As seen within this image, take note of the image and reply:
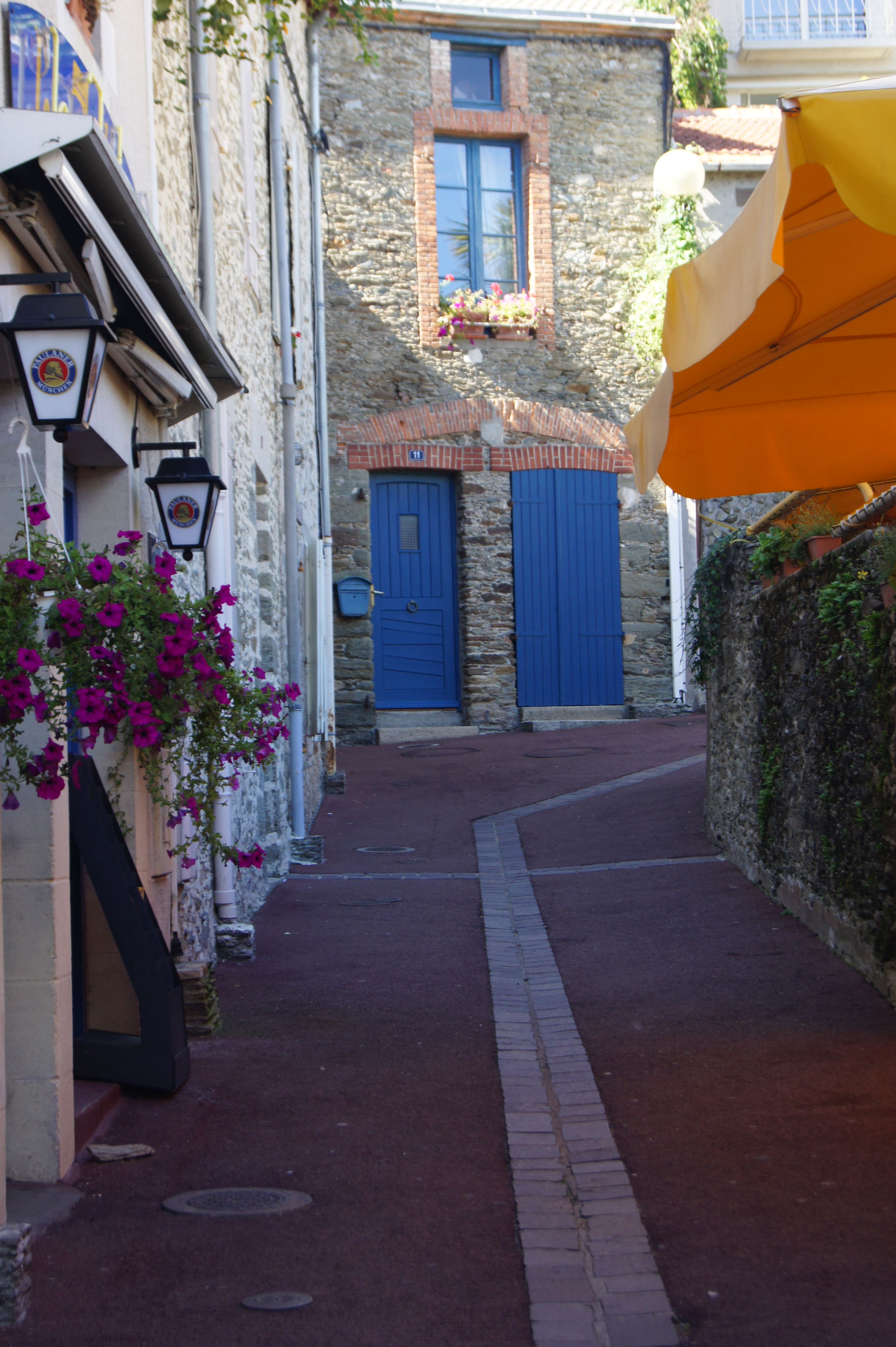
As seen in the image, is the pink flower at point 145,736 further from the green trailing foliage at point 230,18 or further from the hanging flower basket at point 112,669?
the green trailing foliage at point 230,18

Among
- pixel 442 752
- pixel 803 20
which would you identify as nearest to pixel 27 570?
pixel 442 752

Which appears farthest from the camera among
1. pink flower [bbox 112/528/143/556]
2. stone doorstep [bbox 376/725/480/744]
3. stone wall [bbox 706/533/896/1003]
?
stone doorstep [bbox 376/725/480/744]

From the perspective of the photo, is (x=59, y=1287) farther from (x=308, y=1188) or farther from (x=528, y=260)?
(x=528, y=260)

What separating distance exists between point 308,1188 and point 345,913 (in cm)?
398

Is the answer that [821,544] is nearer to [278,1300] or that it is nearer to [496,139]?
[278,1300]

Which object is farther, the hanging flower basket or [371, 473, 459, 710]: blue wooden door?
[371, 473, 459, 710]: blue wooden door

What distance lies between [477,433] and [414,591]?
2.07 m

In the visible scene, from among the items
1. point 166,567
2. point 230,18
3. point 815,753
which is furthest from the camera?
point 815,753

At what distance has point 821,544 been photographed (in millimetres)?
6324

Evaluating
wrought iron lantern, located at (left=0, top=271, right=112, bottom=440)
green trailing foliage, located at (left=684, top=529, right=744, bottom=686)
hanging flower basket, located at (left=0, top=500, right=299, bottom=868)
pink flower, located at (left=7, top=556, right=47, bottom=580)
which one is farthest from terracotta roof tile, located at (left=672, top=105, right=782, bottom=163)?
pink flower, located at (left=7, top=556, right=47, bottom=580)

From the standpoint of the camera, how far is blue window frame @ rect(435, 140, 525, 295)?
51.4 feet

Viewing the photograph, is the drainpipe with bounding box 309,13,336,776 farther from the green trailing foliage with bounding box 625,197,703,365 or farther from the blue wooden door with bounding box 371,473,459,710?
the green trailing foliage with bounding box 625,197,703,365

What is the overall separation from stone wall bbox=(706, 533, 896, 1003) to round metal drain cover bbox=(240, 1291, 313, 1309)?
9.81 ft

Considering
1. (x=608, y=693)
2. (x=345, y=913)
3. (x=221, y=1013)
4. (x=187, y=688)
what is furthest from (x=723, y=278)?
(x=608, y=693)
